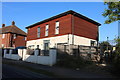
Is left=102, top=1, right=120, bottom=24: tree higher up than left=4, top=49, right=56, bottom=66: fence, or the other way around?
left=102, top=1, right=120, bottom=24: tree

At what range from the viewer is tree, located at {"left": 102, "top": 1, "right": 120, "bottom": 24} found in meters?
11.9

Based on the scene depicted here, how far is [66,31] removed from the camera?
2119 centimetres

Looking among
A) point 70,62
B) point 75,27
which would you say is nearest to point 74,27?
point 75,27

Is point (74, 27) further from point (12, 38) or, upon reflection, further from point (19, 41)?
point (19, 41)

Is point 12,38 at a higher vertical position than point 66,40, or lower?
higher

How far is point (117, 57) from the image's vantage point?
10312 mm

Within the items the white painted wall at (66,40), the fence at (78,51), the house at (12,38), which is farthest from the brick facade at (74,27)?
the house at (12,38)

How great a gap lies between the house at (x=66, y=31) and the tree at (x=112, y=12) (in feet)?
27.6

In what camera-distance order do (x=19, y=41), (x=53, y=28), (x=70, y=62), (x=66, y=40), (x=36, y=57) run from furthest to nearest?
(x=19, y=41)
(x=53, y=28)
(x=66, y=40)
(x=36, y=57)
(x=70, y=62)

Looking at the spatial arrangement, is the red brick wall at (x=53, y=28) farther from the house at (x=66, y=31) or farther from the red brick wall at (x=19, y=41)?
the red brick wall at (x=19, y=41)

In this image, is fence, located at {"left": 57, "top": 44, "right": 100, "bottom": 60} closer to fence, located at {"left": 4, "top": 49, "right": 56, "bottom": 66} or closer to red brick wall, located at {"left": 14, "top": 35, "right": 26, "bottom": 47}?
fence, located at {"left": 4, "top": 49, "right": 56, "bottom": 66}

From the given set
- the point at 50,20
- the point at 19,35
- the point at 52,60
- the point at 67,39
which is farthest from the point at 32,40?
the point at 19,35

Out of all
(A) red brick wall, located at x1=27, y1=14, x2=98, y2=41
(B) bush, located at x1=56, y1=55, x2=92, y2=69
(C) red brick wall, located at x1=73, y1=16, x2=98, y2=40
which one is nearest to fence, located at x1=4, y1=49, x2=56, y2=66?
(B) bush, located at x1=56, y1=55, x2=92, y2=69

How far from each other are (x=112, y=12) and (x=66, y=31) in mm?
9508
